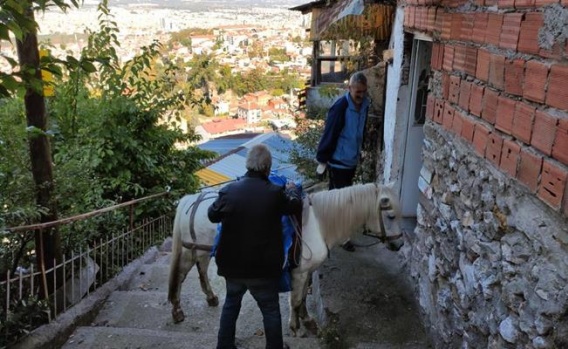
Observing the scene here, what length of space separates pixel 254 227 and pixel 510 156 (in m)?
1.58

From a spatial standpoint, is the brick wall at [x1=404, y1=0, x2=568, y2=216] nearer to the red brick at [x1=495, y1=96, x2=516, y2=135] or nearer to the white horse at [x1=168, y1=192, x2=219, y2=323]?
the red brick at [x1=495, y1=96, x2=516, y2=135]

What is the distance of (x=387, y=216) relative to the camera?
3668 millimetres

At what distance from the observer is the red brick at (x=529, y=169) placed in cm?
191

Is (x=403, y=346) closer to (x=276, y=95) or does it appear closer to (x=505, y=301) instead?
(x=505, y=301)

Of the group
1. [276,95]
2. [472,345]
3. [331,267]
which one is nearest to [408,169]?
[331,267]

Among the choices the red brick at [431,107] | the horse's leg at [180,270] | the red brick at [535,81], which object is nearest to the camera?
the red brick at [535,81]

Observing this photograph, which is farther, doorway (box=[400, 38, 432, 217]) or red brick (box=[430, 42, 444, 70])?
doorway (box=[400, 38, 432, 217])

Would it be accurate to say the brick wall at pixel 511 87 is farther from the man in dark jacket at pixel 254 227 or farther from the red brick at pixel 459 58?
the man in dark jacket at pixel 254 227

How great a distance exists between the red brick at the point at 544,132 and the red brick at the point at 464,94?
2.72 ft

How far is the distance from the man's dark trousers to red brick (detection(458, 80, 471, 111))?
66.0 inches

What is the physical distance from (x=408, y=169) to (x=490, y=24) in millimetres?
2653

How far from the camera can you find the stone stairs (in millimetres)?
3713

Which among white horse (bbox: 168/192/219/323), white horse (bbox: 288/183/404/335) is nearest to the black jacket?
white horse (bbox: 288/183/404/335)

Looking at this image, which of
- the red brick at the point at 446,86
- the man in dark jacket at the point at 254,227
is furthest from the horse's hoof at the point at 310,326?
the red brick at the point at 446,86
